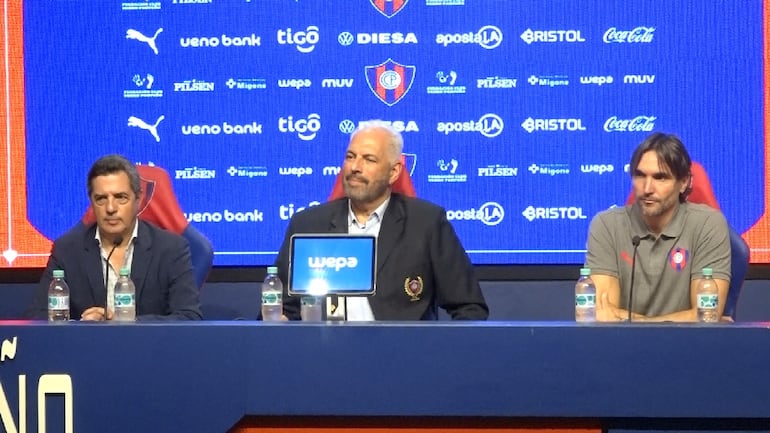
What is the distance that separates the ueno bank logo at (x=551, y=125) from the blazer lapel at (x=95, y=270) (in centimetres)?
205

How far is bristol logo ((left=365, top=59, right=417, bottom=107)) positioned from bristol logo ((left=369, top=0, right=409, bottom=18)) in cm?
21

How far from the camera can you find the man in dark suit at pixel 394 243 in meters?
4.13

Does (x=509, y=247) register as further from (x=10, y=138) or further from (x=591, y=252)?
(x=10, y=138)

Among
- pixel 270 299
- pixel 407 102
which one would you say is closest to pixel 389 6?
pixel 407 102

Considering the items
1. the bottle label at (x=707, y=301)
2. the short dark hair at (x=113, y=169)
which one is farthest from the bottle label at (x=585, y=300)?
the short dark hair at (x=113, y=169)

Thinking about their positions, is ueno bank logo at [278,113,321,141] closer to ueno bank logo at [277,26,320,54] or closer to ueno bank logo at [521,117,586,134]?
ueno bank logo at [277,26,320,54]

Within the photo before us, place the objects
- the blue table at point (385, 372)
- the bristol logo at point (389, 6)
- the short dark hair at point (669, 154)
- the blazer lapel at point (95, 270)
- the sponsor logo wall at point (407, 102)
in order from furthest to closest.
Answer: the bristol logo at point (389, 6)
the sponsor logo wall at point (407, 102)
the blazer lapel at point (95, 270)
the short dark hair at point (669, 154)
the blue table at point (385, 372)

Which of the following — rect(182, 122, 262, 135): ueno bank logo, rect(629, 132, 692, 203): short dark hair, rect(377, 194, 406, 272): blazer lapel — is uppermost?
rect(182, 122, 262, 135): ueno bank logo

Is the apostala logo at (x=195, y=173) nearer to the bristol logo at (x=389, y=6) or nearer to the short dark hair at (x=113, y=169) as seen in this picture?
the bristol logo at (x=389, y=6)

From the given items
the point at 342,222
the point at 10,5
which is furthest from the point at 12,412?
the point at 10,5

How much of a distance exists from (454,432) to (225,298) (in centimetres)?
271

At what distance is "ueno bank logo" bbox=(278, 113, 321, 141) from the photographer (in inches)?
214

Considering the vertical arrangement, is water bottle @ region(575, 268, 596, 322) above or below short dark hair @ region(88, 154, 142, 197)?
below

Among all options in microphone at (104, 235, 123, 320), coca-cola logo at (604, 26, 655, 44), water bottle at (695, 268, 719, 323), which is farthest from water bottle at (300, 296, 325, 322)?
coca-cola logo at (604, 26, 655, 44)
